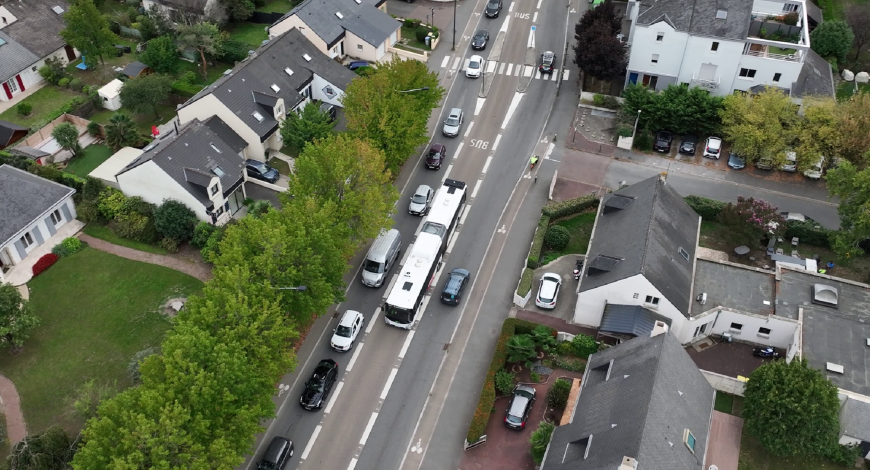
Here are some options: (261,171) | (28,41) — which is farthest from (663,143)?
(28,41)

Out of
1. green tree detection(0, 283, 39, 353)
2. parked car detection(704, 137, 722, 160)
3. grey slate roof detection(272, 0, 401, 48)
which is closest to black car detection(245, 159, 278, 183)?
grey slate roof detection(272, 0, 401, 48)

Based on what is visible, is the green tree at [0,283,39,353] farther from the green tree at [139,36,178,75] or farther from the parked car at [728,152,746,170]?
the parked car at [728,152,746,170]

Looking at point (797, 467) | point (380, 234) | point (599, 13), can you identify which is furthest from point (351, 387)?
point (599, 13)

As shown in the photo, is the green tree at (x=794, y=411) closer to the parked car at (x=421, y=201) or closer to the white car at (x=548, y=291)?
the white car at (x=548, y=291)

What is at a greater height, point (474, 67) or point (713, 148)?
point (474, 67)

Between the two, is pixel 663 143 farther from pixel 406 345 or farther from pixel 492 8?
pixel 406 345

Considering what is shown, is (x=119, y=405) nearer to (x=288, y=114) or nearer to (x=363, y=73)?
(x=288, y=114)

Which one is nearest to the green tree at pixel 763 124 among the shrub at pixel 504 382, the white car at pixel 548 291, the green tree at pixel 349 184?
the white car at pixel 548 291
